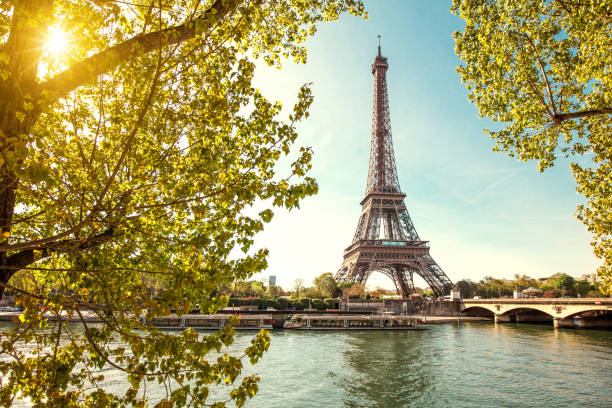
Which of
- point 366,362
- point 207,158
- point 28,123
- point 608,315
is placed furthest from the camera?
point 608,315

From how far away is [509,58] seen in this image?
11.9 meters

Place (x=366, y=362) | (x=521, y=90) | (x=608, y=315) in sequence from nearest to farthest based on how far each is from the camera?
Answer: (x=521, y=90) → (x=366, y=362) → (x=608, y=315)

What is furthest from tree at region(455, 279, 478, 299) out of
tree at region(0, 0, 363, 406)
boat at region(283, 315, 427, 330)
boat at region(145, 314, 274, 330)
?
tree at region(0, 0, 363, 406)

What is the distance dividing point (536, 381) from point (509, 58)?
20.1 m

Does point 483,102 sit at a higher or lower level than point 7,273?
higher

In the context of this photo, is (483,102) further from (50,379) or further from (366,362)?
(366,362)

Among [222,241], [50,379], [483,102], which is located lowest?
[50,379]

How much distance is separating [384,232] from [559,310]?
39.6 meters

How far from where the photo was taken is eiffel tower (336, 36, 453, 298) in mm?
71812

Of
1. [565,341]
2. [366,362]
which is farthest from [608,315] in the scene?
[366,362]

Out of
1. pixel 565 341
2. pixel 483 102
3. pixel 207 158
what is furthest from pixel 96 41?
pixel 565 341

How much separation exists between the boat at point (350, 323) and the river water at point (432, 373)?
925cm

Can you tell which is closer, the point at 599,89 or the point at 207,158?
the point at 207,158

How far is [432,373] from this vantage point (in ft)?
76.4
